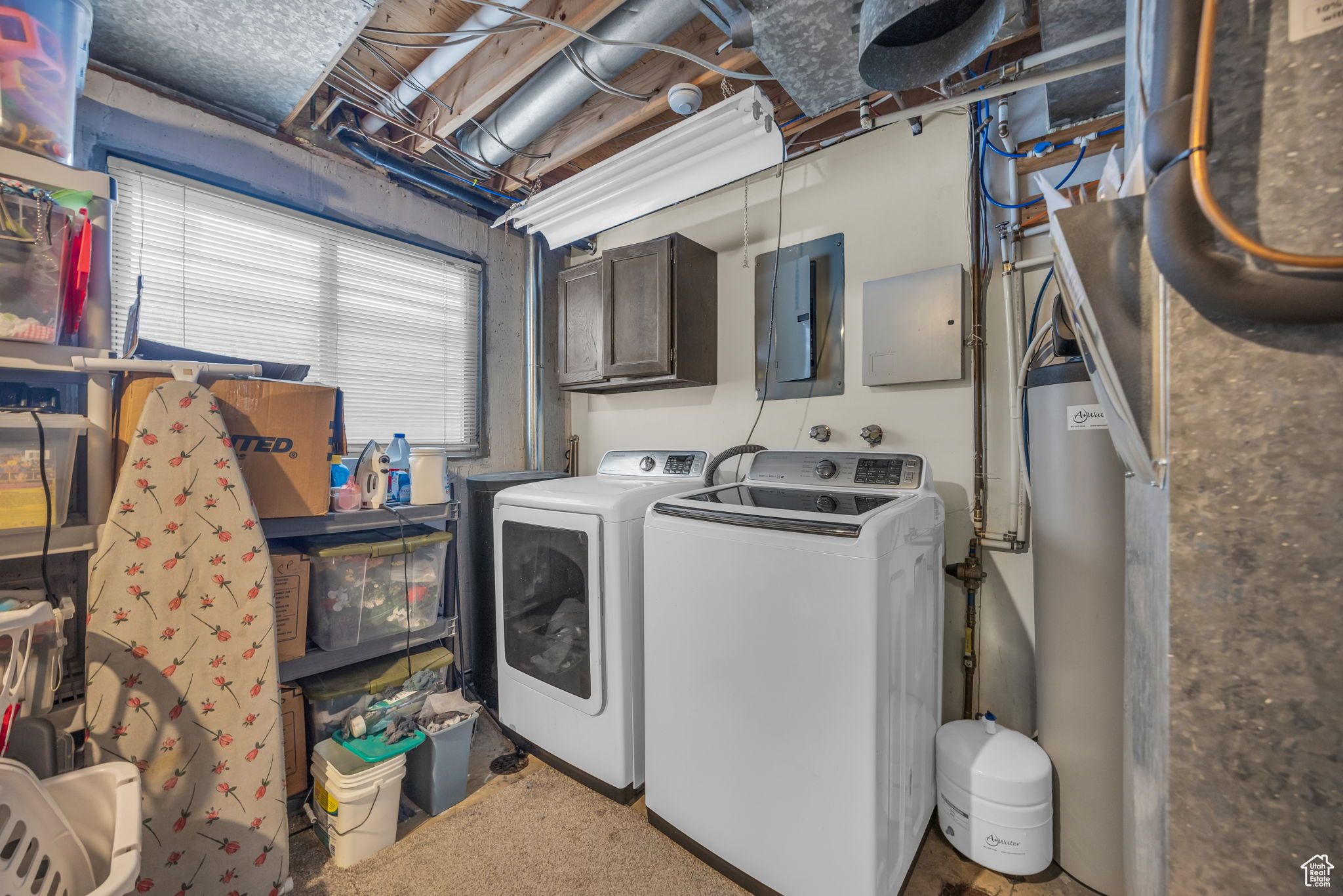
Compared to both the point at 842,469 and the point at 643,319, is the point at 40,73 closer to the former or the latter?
the point at 643,319

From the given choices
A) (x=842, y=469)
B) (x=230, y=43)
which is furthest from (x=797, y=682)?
(x=230, y=43)

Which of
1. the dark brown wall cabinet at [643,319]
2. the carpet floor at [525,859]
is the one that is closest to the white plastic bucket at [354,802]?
the carpet floor at [525,859]

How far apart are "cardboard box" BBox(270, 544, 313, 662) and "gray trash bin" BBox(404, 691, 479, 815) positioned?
20.7 inches

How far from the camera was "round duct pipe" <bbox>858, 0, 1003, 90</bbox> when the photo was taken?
107 centimetres

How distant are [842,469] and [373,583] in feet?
6.26

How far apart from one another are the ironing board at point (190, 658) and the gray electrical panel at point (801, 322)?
216 cm

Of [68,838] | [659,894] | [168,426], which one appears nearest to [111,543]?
[168,426]

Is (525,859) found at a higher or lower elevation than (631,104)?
lower

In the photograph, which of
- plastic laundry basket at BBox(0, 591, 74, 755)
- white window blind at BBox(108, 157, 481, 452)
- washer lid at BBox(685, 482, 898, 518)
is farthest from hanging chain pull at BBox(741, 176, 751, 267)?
plastic laundry basket at BBox(0, 591, 74, 755)

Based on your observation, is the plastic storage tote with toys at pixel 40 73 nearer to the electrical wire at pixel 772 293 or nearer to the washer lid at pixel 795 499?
the washer lid at pixel 795 499

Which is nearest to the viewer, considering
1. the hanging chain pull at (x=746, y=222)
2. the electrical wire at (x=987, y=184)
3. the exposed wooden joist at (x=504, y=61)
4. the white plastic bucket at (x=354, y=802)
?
the white plastic bucket at (x=354, y=802)

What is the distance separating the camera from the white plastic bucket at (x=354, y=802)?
5.30 feet

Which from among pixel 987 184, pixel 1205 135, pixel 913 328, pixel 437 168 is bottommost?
pixel 1205 135

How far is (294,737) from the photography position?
179cm
